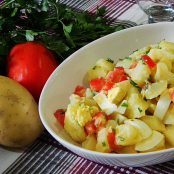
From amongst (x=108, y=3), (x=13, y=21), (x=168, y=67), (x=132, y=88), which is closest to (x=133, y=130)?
(x=132, y=88)

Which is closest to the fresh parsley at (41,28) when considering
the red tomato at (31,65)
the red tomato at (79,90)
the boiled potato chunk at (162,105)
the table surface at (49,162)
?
the red tomato at (31,65)

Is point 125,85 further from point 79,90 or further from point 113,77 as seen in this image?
point 79,90

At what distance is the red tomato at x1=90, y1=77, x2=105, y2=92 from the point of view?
141 cm

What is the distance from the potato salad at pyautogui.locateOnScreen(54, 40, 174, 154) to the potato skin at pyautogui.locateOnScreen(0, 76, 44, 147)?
182 millimetres

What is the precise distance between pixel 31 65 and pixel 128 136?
3.00ft

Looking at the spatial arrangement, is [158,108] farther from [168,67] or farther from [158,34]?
[158,34]

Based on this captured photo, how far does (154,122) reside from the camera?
1.16 metres

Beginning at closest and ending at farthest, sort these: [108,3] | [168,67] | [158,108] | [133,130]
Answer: [133,130], [158,108], [168,67], [108,3]

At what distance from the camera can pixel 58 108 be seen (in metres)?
1.39

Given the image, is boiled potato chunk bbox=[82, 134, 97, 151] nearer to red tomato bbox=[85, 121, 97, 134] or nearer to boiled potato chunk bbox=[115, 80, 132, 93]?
red tomato bbox=[85, 121, 97, 134]

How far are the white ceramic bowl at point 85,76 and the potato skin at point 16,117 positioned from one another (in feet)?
0.51

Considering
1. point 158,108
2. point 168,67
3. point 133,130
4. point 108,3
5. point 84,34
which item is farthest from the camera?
point 108,3

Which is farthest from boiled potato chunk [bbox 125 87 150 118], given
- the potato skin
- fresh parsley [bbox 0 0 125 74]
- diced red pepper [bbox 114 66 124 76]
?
fresh parsley [bbox 0 0 125 74]

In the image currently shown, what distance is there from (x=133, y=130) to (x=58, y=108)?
495mm
